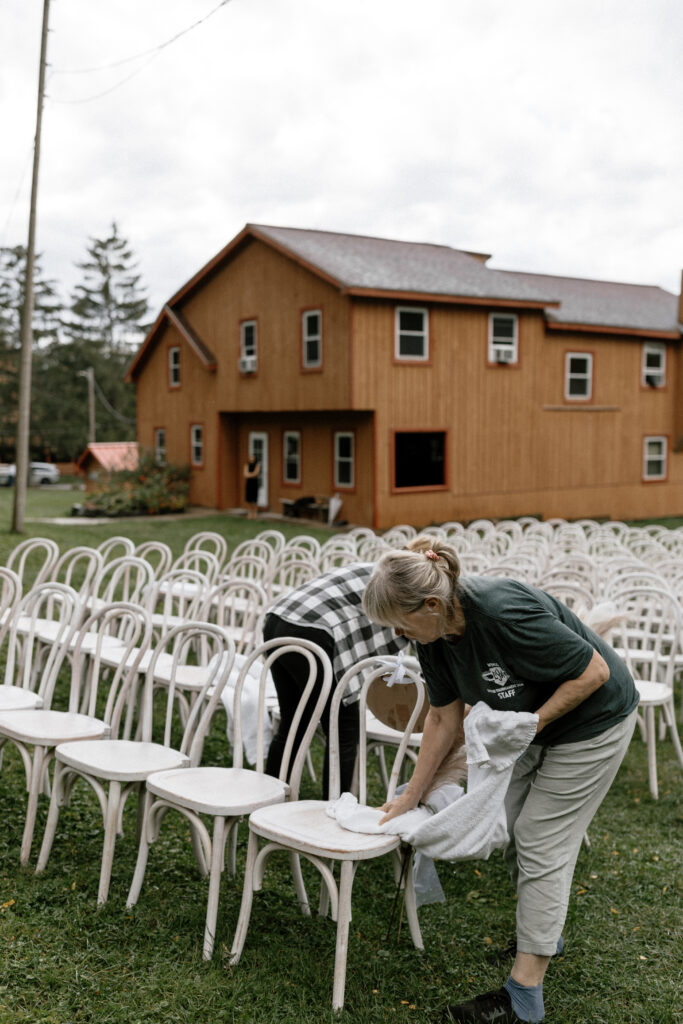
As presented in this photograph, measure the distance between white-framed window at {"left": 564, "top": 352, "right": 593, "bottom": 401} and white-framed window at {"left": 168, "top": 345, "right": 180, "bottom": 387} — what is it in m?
10.4

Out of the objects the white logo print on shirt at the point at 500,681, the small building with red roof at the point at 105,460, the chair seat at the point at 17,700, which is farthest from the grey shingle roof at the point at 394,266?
the white logo print on shirt at the point at 500,681

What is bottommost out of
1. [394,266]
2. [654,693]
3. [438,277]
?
[654,693]

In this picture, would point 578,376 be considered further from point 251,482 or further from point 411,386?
point 251,482

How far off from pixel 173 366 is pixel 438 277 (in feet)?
28.5

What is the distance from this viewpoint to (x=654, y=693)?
5.38 meters

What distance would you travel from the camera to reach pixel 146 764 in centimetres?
382

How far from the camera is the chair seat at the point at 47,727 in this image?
4090 mm

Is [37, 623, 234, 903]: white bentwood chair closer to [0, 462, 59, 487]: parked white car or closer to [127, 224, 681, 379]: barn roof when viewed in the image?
[127, 224, 681, 379]: barn roof

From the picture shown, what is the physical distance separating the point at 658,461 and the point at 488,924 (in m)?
23.5

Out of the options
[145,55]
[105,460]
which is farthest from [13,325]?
[145,55]

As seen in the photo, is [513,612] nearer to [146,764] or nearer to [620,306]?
[146,764]

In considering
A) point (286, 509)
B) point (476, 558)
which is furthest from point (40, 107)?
point (476, 558)

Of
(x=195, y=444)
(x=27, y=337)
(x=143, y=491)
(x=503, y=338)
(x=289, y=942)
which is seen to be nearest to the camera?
(x=289, y=942)

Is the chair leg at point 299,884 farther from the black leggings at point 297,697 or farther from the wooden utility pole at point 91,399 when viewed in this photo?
the wooden utility pole at point 91,399
